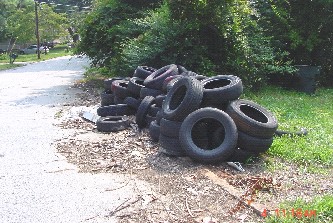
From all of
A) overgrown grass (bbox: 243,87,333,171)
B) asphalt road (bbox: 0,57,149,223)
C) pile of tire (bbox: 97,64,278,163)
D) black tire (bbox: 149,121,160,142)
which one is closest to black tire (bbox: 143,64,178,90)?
pile of tire (bbox: 97,64,278,163)

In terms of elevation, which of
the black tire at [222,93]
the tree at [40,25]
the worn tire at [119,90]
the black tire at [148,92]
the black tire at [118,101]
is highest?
the black tire at [222,93]

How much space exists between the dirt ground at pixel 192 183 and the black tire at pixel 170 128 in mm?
352

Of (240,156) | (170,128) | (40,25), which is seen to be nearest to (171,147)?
(170,128)

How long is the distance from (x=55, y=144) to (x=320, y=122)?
204 inches

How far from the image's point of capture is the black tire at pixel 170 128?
6.70m

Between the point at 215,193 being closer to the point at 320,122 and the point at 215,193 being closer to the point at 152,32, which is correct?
the point at 320,122

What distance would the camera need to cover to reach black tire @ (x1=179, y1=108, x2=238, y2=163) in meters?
6.16

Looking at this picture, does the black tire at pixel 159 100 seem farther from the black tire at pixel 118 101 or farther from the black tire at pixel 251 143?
the black tire at pixel 251 143

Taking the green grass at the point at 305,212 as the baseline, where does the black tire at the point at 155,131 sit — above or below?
below

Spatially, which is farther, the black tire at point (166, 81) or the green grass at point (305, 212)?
the black tire at point (166, 81)

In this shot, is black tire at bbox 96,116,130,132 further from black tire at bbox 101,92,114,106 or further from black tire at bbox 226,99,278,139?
black tire at bbox 226,99,278,139

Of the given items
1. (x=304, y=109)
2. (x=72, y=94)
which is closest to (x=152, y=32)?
(x=72, y=94)

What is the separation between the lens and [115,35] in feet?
49.9

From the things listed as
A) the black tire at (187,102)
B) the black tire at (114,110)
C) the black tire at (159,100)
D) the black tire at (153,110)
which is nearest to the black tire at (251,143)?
the black tire at (187,102)
